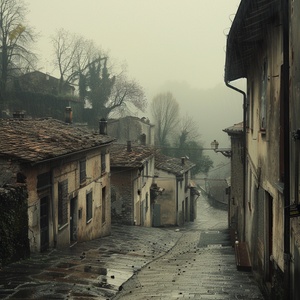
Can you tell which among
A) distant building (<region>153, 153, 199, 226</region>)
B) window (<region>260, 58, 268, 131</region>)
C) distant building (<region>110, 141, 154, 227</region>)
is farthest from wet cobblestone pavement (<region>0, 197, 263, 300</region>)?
distant building (<region>153, 153, 199, 226</region>)

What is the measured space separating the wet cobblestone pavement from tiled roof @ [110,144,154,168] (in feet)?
26.7

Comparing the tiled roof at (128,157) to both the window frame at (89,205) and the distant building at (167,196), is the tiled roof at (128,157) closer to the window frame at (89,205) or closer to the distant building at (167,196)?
the window frame at (89,205)

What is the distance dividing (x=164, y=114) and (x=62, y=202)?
55.6 meters

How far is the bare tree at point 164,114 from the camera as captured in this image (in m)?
67.8

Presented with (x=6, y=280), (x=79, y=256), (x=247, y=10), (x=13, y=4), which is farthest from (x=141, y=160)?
(x=13, y=4)

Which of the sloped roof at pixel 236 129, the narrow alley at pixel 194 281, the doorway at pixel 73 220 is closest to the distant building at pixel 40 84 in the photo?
the sloped roof at pixel 236 129

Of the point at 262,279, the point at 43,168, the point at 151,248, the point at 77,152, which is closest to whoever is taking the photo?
the point at 262,279

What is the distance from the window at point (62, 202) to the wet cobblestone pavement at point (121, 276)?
1018mm

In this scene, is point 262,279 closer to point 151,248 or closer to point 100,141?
point 151,248

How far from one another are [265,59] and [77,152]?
9.44m

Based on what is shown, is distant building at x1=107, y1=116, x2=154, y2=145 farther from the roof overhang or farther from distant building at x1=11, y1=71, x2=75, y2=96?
the roof overhang

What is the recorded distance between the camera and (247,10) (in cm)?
686

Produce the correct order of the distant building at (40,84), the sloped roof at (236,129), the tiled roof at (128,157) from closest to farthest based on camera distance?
the sloped roof at (236,129), the tiled roof at (128,157), the distant building at (40,84)

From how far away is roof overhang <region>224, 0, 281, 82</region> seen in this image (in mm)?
6711
